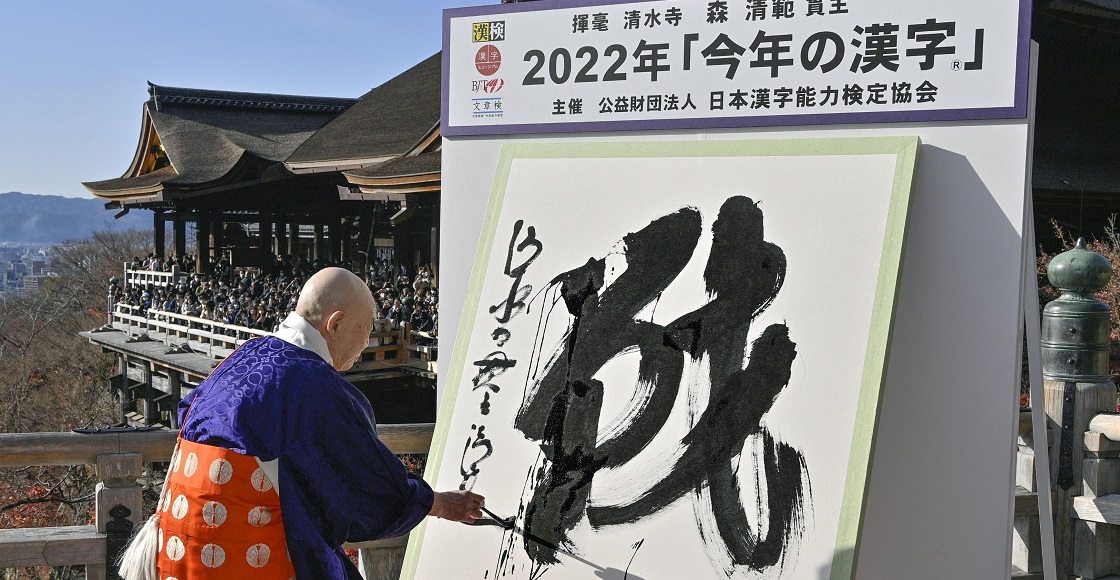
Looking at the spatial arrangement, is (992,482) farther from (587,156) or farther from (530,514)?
(587,156)

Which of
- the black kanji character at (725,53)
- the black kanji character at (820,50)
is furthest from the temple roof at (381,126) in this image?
the black kanji character at (820,50)

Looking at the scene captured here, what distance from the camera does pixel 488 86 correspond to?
2.79 meters

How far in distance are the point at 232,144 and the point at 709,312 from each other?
16.6 meters

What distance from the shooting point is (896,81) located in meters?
2.24

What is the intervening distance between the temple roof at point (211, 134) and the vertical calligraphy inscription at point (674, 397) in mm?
14032

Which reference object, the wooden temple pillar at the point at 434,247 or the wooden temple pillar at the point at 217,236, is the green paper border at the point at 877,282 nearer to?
the wooden temple pillar at the point at 434,247

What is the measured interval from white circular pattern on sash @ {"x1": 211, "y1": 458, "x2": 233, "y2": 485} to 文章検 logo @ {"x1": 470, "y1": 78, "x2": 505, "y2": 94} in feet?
4.37

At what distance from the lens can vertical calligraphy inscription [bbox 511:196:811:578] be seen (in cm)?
208

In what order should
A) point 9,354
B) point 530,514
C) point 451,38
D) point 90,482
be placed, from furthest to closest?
1. point 9,354
2. point 90,482
3. point 451,38
4. point 530,514

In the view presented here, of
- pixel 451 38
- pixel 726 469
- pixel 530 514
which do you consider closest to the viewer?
pixel 726 469

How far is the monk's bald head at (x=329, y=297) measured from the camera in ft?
6.71

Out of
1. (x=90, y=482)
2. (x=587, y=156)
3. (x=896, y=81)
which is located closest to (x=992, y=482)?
(x=896, y=81)

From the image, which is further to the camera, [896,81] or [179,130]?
[179,130]

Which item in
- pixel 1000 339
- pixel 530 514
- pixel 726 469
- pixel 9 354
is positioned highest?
pixel 1000 339
